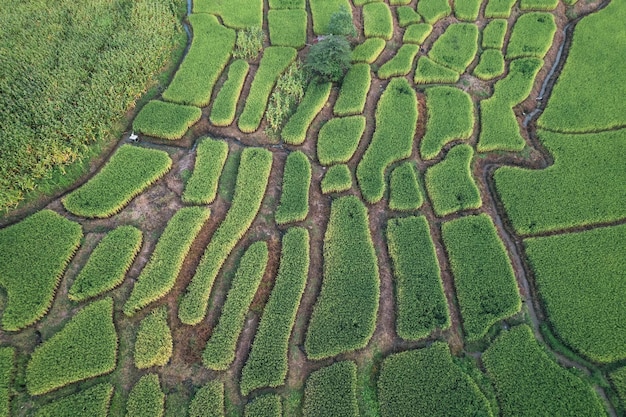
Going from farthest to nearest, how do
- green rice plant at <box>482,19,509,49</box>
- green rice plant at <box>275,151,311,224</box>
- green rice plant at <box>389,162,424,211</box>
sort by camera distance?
green rice plant at <box>482,19,509,49</box> < green rice plant at <box>389,162,424,211</box> < green rice plant at <box>275,151,311,224</box>

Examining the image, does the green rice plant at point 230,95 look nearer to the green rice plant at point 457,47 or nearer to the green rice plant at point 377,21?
the green rice plant at point 377,21

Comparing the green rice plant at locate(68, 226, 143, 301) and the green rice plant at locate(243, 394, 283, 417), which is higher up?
the green rice plant at locate(68, 226, 143, 301)

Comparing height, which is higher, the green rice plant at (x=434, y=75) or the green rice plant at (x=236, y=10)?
the green rice plant at (x=236, y=10)

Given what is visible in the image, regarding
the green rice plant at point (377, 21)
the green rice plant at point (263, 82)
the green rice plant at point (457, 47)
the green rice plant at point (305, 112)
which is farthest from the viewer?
the green rice plant at point (377, 21)

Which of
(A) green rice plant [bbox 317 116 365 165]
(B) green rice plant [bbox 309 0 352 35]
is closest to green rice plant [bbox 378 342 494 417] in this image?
(A) green rice plant [bbox 317 116 365 165]

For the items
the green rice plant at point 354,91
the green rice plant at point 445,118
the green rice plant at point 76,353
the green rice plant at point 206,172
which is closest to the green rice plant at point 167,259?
the green rice plant at point 206,172

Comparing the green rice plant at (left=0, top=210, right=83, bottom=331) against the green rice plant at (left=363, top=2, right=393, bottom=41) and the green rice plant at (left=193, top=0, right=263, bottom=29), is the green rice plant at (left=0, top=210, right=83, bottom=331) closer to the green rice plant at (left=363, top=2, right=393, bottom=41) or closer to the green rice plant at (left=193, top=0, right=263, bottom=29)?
the green rice plant at (left=193, top=0, right=263, bottom=29)

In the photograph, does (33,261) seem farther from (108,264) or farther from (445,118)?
(445,118)
